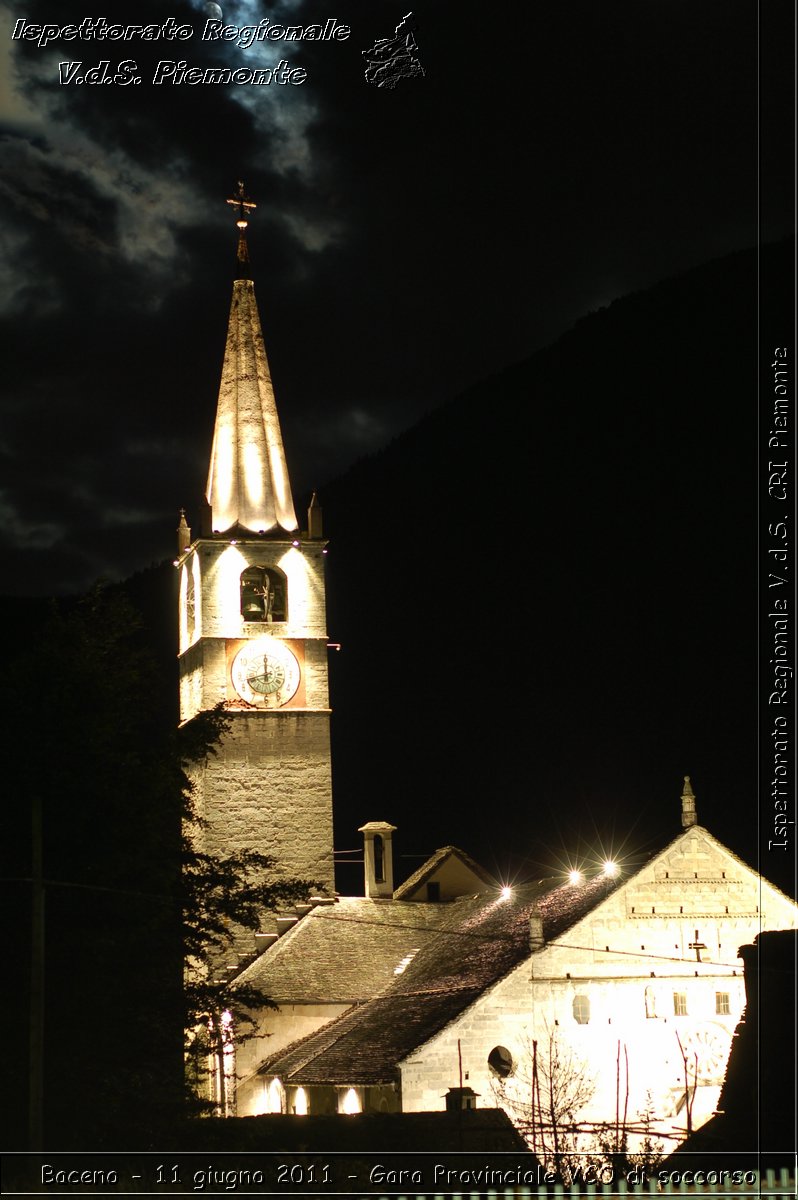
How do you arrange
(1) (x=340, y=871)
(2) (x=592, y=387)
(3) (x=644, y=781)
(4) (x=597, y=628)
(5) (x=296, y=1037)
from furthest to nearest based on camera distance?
(2) (x=592, y=387) → (4) (x=597, y=628) → (3) (x=644, y=781) → (1) (x=340, y=871) → (5) (x=296, y=1037)

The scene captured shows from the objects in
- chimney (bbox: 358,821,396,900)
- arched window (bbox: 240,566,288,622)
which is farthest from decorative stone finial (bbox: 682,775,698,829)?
arched window (bbox: 240,566,288,622)

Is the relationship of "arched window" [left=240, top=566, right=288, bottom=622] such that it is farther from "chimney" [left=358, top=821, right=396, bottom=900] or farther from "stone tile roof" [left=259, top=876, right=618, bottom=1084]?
"stone tile roof" [left=259, top=876, right=618, bottom=1084]

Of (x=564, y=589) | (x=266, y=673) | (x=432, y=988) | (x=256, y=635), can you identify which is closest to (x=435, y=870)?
(x=266, y=673)

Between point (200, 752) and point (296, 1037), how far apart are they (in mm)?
17416

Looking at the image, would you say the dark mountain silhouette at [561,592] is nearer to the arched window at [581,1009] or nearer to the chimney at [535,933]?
the chimney at [535,933]

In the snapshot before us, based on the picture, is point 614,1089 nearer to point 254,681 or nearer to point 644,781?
point 254,681

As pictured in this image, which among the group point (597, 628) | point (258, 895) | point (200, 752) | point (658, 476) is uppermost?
point (658, 476)

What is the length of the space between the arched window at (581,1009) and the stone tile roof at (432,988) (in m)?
1.66

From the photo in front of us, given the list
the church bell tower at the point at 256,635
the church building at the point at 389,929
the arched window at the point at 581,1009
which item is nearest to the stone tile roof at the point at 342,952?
the church building at the point at 389,929

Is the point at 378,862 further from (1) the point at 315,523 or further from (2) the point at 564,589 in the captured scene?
(2) the point at 564,589

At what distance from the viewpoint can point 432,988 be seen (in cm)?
5344

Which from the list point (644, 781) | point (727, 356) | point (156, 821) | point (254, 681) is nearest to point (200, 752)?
point (156, 821)

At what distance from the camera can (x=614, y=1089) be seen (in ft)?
164

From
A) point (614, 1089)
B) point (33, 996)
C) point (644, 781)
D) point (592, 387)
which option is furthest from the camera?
point (592, 387)
